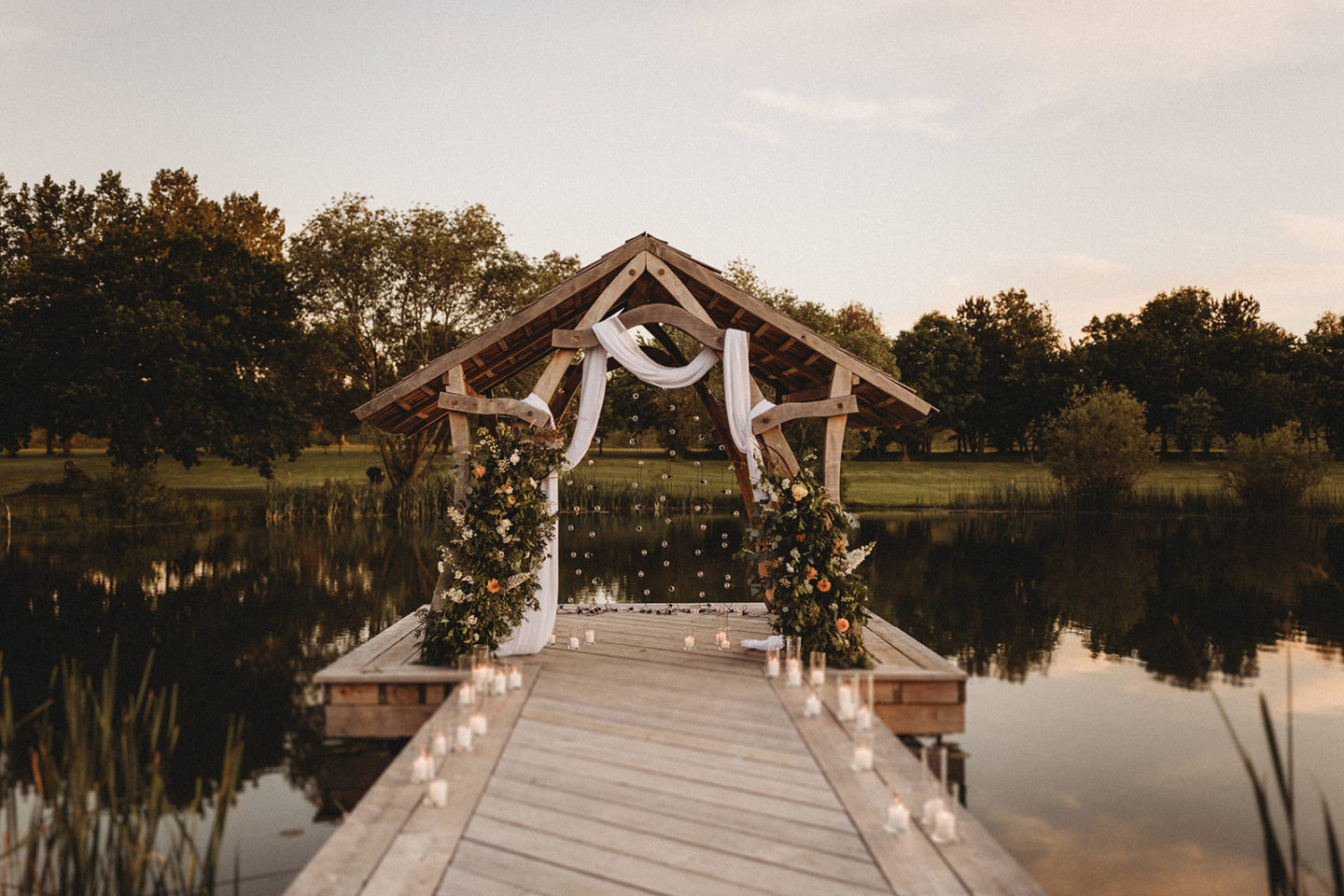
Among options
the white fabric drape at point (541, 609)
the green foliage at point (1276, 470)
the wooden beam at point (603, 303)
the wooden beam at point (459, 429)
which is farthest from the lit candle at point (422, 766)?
the green foliage at point (1276, 470)

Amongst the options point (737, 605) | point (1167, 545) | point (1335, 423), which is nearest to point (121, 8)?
point (737, 605)

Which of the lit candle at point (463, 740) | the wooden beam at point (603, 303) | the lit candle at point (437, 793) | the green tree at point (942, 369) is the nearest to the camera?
the lit candle at point (437, 793)

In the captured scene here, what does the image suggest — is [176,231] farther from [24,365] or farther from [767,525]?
[767,525]

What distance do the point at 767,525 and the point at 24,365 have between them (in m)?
24.2

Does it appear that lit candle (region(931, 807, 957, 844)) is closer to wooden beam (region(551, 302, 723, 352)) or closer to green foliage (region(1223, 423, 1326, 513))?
wooden beam (region(551, 302, 723, 352))

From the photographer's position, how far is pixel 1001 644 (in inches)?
453

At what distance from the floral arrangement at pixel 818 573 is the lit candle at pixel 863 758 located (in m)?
2.47

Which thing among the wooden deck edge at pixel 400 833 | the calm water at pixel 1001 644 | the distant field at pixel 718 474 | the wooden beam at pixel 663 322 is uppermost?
the wooden beam at pixel 663 322

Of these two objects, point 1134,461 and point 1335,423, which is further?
point 1335,423

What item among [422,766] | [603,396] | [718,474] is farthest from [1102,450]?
[422,766]

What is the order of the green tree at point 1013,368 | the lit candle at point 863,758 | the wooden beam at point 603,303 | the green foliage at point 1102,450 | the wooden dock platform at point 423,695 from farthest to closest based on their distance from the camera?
the green tree at point 1013,368 < the green foliage at point 1102,450 < the wooden beam at point 603,303 < the wooden dock platform at point 423,695 < the lit candle at point 863,758

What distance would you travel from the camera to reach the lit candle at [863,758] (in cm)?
488

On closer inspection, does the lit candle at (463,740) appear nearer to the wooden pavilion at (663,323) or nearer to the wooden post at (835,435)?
the wooden pavilion at (663,323)

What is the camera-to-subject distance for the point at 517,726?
5.81 m
